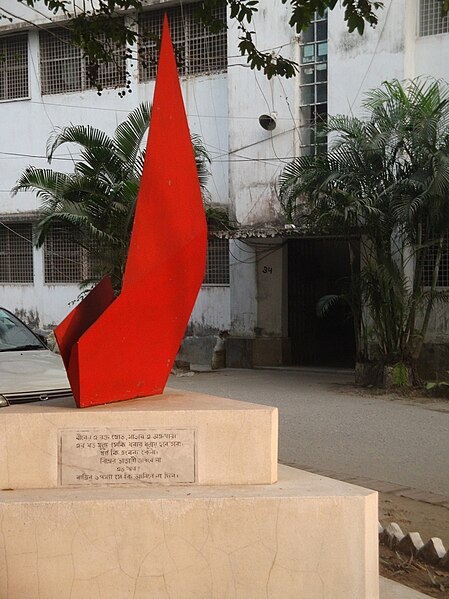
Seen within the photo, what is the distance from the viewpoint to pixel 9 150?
59.5 ft

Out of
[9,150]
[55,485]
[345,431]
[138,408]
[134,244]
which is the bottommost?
[345,431]

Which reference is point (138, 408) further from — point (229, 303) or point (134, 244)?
point (229, 303)

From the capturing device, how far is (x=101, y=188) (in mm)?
13984

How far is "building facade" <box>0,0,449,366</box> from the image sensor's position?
45.0 ft

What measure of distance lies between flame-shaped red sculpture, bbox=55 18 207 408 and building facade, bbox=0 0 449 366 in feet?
26.6

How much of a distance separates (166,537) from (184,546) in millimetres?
96

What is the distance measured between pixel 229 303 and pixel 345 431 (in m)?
6.20

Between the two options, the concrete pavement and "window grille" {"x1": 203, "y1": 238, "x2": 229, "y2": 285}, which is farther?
"window grille" {"x1": 203, "y1": 238, "x2": 229, "y2": 285}

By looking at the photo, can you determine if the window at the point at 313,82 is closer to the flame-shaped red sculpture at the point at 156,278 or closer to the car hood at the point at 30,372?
the car hood at the point at 30,372

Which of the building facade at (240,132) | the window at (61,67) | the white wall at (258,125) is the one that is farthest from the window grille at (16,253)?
the white wall at (258,125)

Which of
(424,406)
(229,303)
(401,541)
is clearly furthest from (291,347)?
(401,541)

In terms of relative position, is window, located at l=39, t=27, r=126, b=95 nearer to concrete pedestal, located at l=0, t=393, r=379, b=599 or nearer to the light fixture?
the light fixture

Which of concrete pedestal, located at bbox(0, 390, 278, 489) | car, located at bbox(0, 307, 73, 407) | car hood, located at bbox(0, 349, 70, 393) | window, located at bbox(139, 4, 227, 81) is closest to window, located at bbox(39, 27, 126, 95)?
window, located at bbox(139, 4, 227, 81)

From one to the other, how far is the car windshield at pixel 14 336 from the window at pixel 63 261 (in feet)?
25.8
